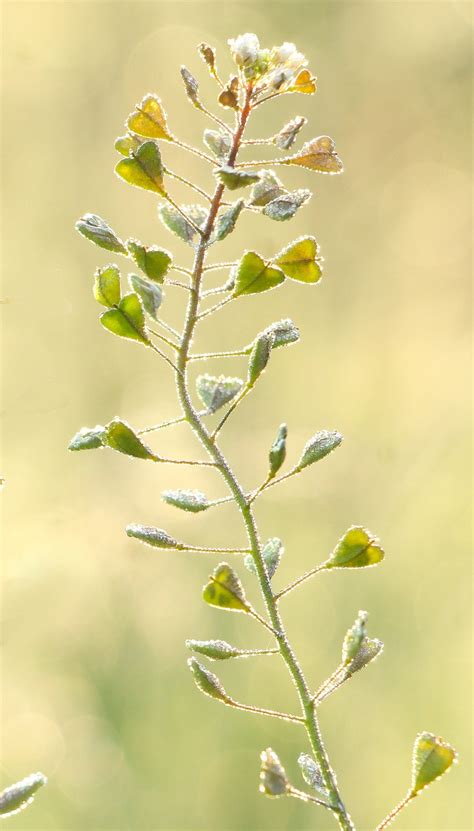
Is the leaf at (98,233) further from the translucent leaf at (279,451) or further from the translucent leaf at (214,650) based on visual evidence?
the translucent leaf at (214,650)

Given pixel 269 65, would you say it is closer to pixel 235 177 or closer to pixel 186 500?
pixel 235 177

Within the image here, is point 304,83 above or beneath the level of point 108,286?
above

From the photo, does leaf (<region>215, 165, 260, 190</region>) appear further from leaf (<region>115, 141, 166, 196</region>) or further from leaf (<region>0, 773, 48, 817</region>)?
leaf (<region>0, 773, 48, 817</region>)

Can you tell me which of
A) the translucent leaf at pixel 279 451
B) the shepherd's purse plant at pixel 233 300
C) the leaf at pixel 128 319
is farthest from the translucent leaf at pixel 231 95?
the translucent leaf at pixel 279 451

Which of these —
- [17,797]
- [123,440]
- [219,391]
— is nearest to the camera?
[17,797]

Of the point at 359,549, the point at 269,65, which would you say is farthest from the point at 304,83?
the point at 359,549

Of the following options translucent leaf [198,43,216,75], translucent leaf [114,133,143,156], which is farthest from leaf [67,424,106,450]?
translucent leaf [198,43,216,75]

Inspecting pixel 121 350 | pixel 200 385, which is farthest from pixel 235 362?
pixel 200 385
